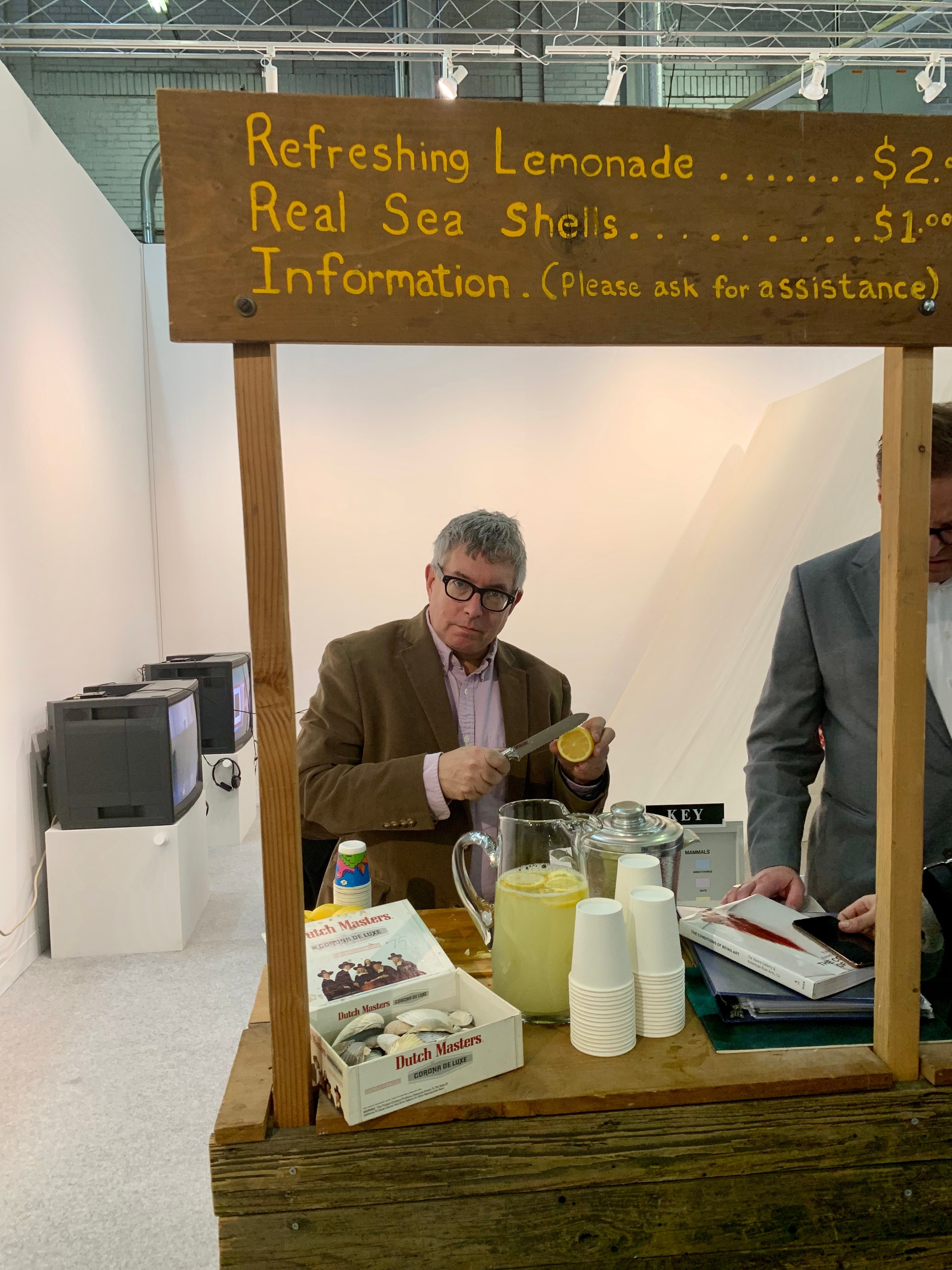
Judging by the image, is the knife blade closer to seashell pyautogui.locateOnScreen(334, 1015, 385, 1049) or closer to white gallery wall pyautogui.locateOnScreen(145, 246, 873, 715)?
seashell pyautogui.locateOnScreen(334, 1015, 385, 1049)

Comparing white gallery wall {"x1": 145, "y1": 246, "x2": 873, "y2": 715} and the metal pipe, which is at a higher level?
the metal pipe

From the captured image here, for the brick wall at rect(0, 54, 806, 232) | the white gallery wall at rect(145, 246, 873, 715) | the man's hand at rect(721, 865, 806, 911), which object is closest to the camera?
the man's hand at rect(721, 865, 806, 911)

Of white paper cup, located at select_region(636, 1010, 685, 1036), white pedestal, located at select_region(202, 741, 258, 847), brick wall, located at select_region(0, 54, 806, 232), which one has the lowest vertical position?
white pedestal, located at select_region(202, 741, 258, 847)

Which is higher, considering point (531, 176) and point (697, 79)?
point (697, 79)

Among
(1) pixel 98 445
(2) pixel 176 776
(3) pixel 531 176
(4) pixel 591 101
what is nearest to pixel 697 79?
(4) pixel 591 101

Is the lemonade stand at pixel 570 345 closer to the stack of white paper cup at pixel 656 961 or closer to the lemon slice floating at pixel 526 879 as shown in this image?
the stack of white paper cup at pixel 656 961

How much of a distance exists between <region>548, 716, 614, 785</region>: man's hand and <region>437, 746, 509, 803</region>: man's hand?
0.17m

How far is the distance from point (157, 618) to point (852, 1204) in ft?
16.7

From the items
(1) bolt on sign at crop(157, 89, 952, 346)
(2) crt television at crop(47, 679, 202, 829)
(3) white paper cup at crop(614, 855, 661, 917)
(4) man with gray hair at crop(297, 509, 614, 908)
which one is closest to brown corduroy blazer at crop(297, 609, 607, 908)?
(4) man with gray hair at crop(297, 509, 614, 908)

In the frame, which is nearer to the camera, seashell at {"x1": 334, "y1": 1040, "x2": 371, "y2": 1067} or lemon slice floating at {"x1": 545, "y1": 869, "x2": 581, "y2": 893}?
seashell at {"x1": 334, "y1": 1040, "x2": 371, "y2": 1067}

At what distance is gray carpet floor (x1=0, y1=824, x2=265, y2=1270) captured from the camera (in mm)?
2053

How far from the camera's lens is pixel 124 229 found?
5.18 m

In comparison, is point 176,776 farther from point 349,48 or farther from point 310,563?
point 349,48

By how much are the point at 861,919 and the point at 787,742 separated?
0.59m
